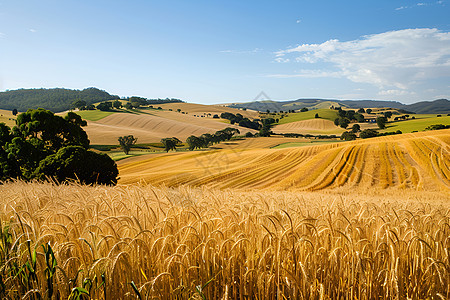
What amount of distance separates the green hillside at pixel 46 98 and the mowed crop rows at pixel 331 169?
88.2 m

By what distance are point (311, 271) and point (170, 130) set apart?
80874mm

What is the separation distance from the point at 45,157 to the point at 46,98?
117 meters

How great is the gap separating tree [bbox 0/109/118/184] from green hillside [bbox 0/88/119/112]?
91.3m

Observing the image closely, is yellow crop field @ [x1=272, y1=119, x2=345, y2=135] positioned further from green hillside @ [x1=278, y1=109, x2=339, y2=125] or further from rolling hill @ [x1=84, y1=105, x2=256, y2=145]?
rolling hill @ [x1=84, y1=105, x2=256, y2=145]

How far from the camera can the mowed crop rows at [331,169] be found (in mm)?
27672

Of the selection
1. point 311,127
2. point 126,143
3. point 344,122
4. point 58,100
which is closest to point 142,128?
point 126,143

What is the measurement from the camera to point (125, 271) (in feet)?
8.89

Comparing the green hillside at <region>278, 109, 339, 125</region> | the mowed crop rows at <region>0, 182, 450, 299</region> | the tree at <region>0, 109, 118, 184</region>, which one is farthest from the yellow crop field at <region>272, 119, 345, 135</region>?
the mowed crop rows at <region>0, 182, 450, 299</region>

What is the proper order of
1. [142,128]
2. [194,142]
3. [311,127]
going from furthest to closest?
[311,127]
[142,128]
[194,142]

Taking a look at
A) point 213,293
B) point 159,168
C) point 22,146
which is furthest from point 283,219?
point 159,168

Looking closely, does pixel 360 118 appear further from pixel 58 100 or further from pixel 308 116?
pixel 58 100

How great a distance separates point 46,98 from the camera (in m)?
125

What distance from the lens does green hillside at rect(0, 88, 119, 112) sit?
364ft

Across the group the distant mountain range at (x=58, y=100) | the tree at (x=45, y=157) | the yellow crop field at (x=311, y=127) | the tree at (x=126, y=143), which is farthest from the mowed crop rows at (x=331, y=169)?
the distant mountain range at (x=58, y=100)
